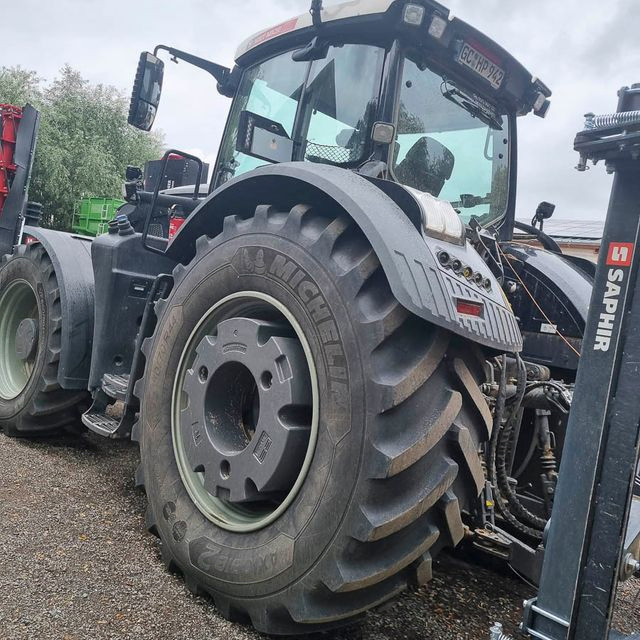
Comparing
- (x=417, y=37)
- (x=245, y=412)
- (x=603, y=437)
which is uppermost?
(x=417, y=37)

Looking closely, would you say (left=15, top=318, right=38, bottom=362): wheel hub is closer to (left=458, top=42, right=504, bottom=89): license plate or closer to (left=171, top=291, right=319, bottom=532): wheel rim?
(left=171, top=291, right=319, bottom=532): wheel rim

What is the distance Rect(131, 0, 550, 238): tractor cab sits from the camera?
2.69 metres

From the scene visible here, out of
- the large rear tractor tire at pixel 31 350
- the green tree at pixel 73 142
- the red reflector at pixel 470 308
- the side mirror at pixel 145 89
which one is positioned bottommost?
the large rear tractor tire at pixel 31 350

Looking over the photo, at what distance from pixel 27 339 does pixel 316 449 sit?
279 cm

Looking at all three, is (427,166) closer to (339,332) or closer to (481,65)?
(481,65)

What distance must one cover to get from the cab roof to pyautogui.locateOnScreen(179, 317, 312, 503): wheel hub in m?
1.42

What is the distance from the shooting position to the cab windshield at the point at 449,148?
2.79 meters

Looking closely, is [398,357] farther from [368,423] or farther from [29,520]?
[29,520]

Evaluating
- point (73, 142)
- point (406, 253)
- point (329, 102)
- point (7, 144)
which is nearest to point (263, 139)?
point (329, 102)

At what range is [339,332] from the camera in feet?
6.25

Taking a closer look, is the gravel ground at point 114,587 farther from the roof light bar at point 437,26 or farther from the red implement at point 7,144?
the red implement at point 7,144

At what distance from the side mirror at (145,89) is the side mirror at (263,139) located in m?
0.83

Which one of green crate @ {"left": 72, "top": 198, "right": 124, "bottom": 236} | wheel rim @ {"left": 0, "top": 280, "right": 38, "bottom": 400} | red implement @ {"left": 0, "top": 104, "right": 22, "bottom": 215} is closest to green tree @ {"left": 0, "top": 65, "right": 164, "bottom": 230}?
green crate @ {"left": 72, "top": 198, "right": 124, "bottom": 236}

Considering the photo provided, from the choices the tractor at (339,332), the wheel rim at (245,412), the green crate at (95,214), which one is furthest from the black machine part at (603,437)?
the green crate at (95,214)
